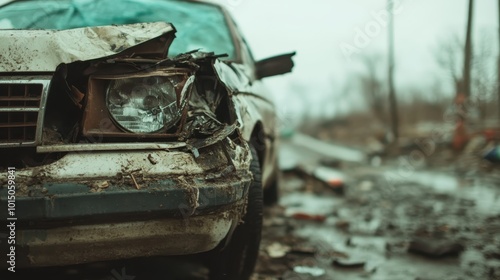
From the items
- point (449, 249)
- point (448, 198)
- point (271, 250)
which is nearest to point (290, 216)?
point (271, 250)

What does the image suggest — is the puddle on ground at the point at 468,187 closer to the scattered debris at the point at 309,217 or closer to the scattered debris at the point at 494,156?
the scattered debris at the point at 494,156

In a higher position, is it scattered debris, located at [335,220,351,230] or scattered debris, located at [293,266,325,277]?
scattered debris, located at [293,266,325,277]

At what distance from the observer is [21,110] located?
1404 millimetres

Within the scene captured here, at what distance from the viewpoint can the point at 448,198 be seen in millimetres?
5609

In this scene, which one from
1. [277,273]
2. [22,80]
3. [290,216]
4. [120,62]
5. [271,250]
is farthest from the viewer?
[290,216]

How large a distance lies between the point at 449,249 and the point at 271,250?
1227 mm

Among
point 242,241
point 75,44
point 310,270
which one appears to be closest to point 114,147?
point 75,44

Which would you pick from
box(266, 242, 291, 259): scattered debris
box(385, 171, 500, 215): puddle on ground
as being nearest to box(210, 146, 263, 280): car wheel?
box(266, 242, 291, 259): scattered debris

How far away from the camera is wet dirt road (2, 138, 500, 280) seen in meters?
2.58

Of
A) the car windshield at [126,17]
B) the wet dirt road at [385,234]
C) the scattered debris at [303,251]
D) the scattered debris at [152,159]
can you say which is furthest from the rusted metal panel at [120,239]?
the scattered debris at [303,251]

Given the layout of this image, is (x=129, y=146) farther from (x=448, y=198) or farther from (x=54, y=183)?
(x=448, y=198)

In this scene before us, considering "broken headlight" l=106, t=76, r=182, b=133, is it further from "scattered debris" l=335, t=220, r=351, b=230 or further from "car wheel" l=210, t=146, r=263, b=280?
"scattered debris" l=335, t=220, r=351, b=230

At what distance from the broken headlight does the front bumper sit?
143 millimetres

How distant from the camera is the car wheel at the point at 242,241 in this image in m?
1.93
